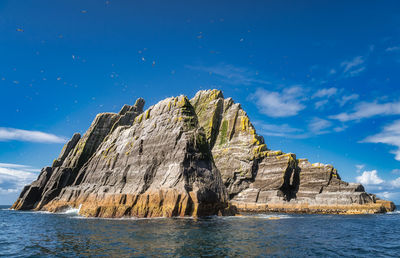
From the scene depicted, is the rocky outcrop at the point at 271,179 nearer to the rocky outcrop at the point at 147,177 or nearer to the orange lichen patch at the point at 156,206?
the rocky outcrop at the point at 147,177

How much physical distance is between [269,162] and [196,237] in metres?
72.7

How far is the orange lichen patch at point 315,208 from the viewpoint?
7100cm

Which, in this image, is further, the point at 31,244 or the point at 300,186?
the point at 300,186

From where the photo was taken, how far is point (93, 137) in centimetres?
9925

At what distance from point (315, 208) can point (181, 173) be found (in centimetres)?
A: 4860

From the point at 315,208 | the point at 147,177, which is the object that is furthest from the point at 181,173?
the point at 315,208

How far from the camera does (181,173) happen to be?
49750mm

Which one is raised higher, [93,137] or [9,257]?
[93,137]

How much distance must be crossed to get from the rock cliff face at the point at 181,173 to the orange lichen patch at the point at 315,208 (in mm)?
286

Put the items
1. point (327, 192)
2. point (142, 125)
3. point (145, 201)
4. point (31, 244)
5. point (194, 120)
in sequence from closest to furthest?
point (31, 244), point (145, 201), point (194, 120), point (142, 125), point (327, 192)

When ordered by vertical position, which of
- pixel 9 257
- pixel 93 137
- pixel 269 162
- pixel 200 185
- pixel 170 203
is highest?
pixel 93 137

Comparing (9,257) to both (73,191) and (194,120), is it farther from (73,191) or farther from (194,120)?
(73,191)

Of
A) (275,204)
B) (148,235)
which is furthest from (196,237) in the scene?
(275,204)

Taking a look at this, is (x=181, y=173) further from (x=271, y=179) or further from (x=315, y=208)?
(x=271, y=179)
